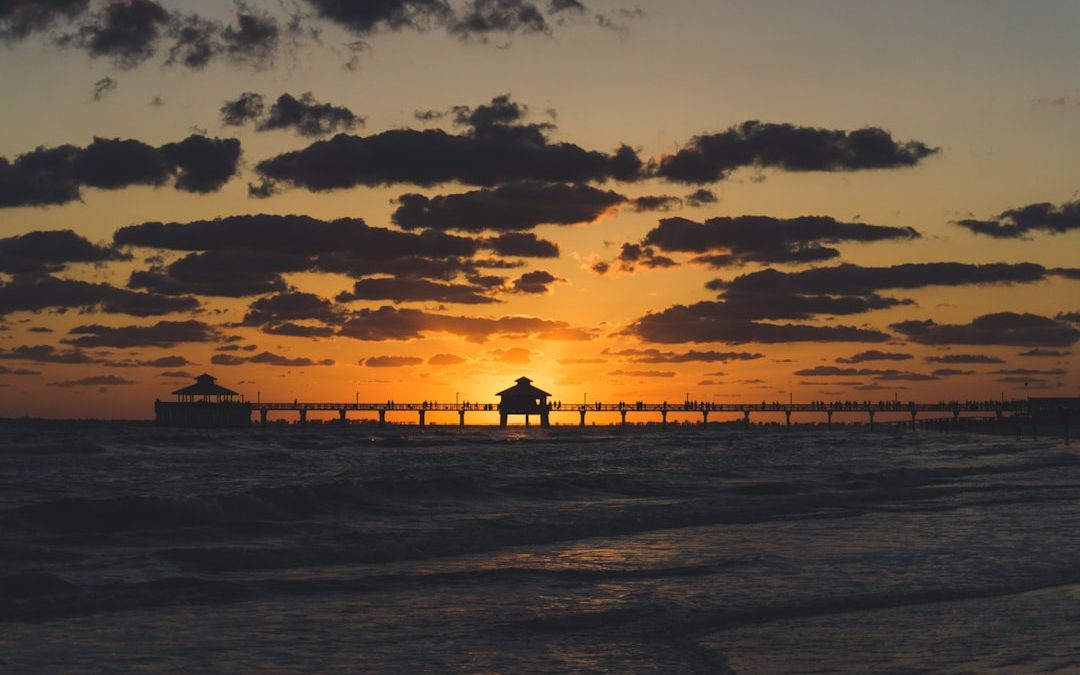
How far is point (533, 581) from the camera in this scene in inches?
671

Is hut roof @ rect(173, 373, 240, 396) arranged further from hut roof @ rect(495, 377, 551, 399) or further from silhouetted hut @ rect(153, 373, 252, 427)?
hut roof @ rect(495, 377, 551, 399)

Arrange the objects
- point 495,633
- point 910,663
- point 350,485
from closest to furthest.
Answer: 1. point 910,663
2. point 495,633
3. point 350,485

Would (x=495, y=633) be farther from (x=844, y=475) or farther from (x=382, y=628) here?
(x=844, y=475)

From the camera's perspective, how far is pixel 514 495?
1404 inches

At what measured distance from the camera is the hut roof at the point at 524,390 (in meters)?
178

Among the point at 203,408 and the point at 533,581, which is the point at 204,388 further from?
the point at 533,581

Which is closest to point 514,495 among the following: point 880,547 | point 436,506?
point 436,506

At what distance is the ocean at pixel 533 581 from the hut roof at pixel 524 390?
142332 mm

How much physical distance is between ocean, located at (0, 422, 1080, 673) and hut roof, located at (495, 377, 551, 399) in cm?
14233

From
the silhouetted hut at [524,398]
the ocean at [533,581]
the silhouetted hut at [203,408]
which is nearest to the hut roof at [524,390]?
the silhouetted hut at [524,398]

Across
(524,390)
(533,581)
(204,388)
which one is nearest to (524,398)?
(524,390)

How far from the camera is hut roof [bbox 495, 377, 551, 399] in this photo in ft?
584

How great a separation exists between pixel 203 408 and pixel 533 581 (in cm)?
14756

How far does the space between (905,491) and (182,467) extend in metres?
30.6
